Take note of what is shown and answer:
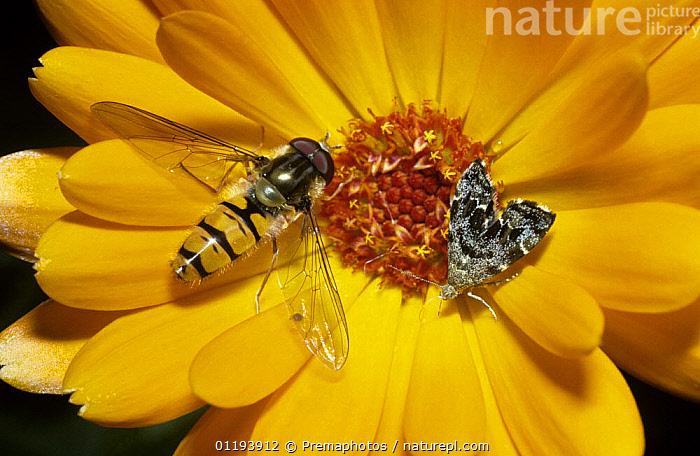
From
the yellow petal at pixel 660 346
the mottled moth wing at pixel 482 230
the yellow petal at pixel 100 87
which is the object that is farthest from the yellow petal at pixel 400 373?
the yellow petal at pixel 100 87

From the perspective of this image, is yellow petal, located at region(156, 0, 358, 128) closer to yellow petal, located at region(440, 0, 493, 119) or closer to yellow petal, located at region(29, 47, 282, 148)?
yellow petal, located at region(29, 47, 282, 148)

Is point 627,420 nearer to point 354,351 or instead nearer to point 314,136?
point 354,351

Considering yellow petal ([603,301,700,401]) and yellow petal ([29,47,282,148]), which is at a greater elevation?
yellow petal ([29,47,282,148])

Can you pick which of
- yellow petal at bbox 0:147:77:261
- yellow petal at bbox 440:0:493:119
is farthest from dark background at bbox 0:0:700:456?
yellow petal at bbox 440:0:493:119

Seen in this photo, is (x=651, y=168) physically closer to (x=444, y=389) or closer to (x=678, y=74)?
(x=678, y=74)

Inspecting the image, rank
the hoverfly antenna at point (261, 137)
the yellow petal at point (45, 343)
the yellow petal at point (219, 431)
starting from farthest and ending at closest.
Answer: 1. the hoverfly antenna at point (261, 137)
2. the yellow petal at point (45, 343)
3. the yellow petal at point (219, 431)

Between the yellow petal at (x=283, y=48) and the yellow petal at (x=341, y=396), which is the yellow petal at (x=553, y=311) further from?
the yellow petal at (x=283, y=48)

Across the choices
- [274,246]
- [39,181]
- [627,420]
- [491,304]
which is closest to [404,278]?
[491,304]
